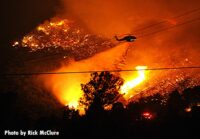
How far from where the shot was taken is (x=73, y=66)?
6944 inches

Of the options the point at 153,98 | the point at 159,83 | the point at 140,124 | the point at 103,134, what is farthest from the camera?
the point at 159,83

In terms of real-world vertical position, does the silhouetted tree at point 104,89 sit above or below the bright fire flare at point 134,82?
below

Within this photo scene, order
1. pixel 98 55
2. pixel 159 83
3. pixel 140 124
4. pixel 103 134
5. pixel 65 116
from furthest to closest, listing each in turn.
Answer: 1. pixel 98 55
2. pixel 159 83
3. pixel 65 116
4. pixel 140 124
5. pixel 103 134

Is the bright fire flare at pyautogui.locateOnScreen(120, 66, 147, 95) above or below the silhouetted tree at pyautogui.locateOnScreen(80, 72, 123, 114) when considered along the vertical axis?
above

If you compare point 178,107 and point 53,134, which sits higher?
point 178,107

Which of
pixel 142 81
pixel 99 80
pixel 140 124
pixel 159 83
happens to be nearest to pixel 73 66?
pixel 142 81

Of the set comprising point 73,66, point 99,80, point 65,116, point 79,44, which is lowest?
point 65,116

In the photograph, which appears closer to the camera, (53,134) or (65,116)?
(53,134)

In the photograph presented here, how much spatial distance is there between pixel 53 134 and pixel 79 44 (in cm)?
14554

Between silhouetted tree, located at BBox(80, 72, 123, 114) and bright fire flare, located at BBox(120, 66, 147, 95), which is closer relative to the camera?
silhouetted tree, located at BBox(80, 72, 123, 114)

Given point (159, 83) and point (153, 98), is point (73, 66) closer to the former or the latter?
point (159, 83)

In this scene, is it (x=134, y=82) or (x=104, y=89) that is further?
(x=134, y=82)

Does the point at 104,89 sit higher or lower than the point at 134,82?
lower

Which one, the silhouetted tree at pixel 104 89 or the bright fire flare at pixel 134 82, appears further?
the bright fire flare at pixel 134 82
